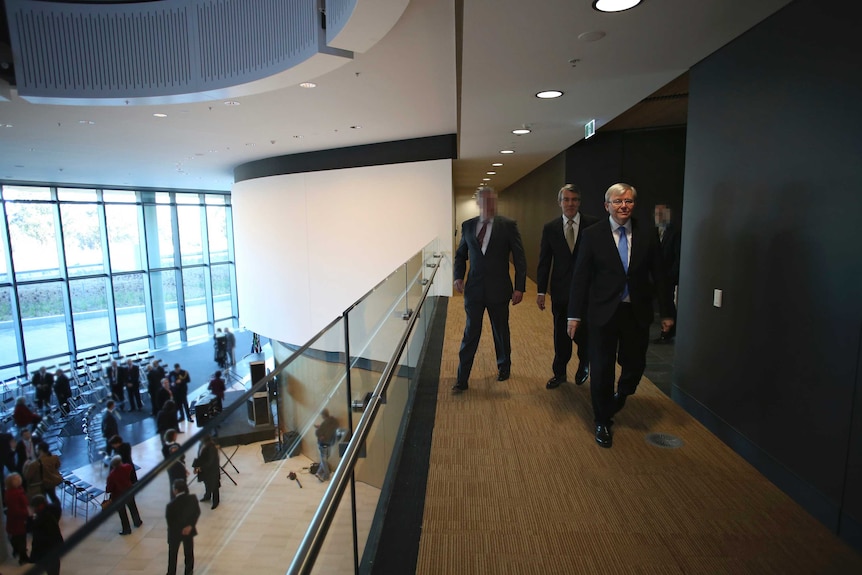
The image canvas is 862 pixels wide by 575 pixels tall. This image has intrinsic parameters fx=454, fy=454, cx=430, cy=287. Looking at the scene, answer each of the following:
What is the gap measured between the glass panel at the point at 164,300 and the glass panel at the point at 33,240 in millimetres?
3285

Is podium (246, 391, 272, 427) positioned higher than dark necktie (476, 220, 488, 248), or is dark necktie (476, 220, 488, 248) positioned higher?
dark necktie (476, 220, 488, 248)

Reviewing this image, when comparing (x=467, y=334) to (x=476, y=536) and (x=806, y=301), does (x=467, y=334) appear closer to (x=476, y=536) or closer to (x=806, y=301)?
(x=476, y=536)

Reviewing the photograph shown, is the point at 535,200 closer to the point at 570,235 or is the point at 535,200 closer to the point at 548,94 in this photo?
the point at 548,94

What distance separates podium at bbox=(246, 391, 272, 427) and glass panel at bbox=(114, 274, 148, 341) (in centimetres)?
1932

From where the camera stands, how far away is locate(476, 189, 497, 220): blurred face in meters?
3.90

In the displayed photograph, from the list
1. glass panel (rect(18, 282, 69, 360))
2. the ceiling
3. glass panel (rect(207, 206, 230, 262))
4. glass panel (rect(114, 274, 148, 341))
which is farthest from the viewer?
glass panel (rect(207, 206, 230, 262))

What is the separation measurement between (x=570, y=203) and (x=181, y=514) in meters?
3.78

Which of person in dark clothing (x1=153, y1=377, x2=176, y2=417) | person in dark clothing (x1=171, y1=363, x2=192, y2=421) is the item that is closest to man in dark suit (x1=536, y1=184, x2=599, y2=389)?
person in dark clothing (x1=153, y1=377, x2=176, y2=417)

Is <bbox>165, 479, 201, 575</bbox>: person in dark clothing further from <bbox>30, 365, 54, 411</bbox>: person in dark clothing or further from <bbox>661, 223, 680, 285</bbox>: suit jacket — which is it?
<bbox>30, 365, 54, 411</bbox>: person in dark clothing

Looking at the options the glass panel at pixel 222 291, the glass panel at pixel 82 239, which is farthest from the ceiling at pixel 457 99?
the glass panel at pixel 222 291

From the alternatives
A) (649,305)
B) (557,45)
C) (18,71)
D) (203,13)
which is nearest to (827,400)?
(649,305)

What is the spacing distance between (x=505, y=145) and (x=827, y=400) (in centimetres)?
627

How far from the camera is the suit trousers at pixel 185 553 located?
0.86 meters

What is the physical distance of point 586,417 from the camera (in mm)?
3514
